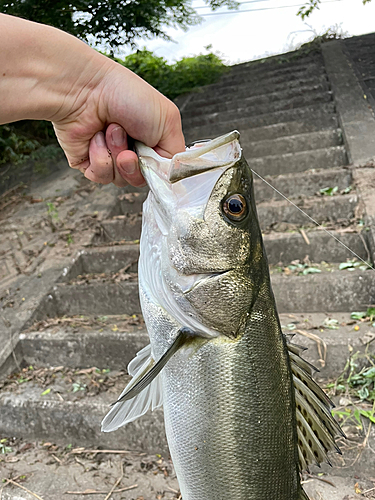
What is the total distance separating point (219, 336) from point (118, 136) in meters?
0.81

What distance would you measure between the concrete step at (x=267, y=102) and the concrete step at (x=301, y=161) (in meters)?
1.88

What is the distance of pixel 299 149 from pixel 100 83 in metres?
3.87

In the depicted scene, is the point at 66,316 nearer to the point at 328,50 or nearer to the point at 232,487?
the point at 232,487

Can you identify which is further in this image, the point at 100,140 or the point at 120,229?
the point at 120,229

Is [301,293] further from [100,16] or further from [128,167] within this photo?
[100,16]

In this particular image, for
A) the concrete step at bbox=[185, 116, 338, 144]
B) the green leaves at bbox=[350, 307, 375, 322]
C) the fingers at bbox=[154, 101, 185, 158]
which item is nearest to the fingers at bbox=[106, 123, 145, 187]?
the fingers at bbox=[154, 101, 185, 158]

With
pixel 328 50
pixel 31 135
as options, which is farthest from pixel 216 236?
pixel 328 50

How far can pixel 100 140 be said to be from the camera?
161cm

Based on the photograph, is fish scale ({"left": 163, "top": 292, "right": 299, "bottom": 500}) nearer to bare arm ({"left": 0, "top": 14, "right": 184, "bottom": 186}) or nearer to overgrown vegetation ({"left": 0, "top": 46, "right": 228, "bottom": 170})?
bare arm ({"left": 0, "top": 14, "right": 184, "bottom": 186})

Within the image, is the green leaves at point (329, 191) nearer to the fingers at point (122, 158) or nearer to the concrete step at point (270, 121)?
the concrete step at point (270, 121)

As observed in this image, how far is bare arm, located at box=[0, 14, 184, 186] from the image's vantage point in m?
1.35

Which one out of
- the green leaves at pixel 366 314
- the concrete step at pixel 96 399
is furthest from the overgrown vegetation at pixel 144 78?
the green leaves at pixel 366 314

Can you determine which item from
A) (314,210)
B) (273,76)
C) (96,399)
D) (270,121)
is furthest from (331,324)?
→ (273,76)

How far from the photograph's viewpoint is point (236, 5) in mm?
8984
